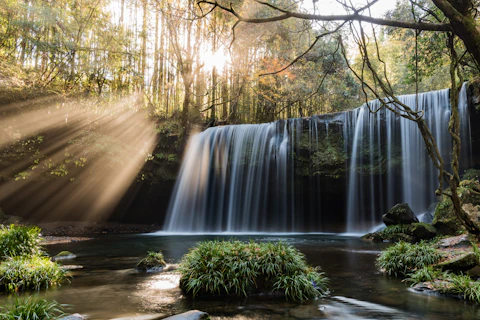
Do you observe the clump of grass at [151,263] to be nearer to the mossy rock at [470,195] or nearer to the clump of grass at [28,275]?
the clump of grass at [28,275]

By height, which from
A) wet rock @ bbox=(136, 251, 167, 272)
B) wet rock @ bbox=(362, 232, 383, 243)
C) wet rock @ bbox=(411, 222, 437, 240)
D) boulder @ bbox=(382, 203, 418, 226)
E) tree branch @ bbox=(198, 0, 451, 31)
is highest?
tree branch @ bbox=(198, 0, 451, 31)

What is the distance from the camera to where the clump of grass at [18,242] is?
289 inches

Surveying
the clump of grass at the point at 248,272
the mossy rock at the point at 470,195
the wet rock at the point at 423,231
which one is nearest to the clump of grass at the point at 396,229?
the wet rock at the point at 423,231

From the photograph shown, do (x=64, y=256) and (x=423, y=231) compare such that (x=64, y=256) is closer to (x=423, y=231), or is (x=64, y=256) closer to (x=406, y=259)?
(x=406, y=259)

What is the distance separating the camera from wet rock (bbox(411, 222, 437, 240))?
1133cm

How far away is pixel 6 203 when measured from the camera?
2019 cm

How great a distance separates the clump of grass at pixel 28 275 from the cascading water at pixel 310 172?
45.6 ft

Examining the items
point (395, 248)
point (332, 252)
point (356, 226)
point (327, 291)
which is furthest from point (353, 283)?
point (356, 226)

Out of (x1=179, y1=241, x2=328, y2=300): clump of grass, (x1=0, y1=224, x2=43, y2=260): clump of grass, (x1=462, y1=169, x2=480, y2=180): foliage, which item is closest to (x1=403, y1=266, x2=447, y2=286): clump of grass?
(x1=179, y1=241, x2=328, y2=300): clump of grass

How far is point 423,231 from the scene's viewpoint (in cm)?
1148

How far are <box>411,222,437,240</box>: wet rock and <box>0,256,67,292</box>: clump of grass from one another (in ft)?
35.7

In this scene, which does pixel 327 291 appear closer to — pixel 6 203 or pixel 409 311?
pixel 409 311

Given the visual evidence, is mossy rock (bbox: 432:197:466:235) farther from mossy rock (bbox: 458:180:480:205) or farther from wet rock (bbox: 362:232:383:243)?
wet rock (bbox: 362:232:383:243)

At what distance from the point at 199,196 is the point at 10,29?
514 inches
